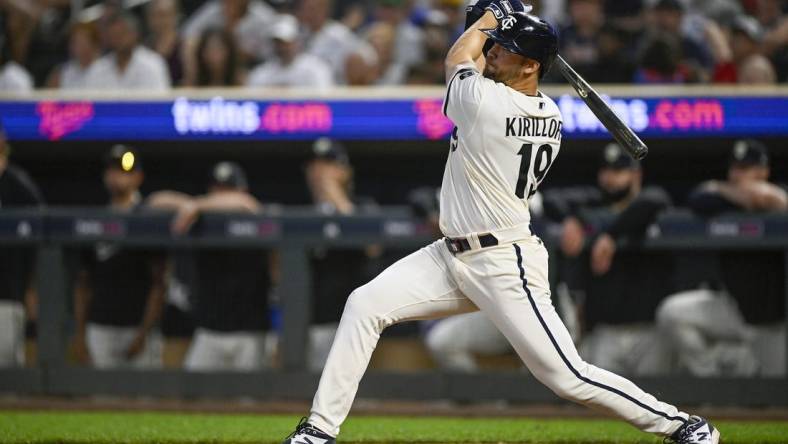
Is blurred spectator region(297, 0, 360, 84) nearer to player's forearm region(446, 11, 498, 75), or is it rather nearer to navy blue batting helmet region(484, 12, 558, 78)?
player's forearm region(446, 11, 498, 75)

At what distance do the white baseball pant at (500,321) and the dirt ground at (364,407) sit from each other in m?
2.39

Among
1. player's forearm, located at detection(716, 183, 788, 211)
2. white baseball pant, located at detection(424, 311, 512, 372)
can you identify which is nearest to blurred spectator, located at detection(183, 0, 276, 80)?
white baseball pant, located at detection(424, 311, 512, 372)

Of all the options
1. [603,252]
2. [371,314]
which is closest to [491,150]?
[371,314]

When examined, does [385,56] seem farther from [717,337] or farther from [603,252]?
[717,337]

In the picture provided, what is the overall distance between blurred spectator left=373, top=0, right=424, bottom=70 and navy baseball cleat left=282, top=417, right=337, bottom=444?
4.83 meters

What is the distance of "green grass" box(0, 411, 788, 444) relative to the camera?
5129mm

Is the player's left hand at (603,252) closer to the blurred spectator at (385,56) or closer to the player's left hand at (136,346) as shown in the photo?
the blurred spectator at (385,56)

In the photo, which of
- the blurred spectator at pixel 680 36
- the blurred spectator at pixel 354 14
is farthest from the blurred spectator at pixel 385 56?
the blurred spectator at pixel 680 36

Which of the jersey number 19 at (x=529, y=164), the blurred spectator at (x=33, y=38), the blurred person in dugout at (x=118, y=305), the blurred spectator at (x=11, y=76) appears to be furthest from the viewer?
the blurred spectator at (x=33, y=38)

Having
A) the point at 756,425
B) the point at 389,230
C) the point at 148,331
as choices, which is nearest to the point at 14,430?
the point at 148,331

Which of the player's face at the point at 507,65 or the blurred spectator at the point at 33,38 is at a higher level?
the blurred spectator at the point at 33,38

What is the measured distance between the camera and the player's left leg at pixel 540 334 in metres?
4.17

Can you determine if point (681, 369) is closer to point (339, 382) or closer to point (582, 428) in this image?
point (582, 428)

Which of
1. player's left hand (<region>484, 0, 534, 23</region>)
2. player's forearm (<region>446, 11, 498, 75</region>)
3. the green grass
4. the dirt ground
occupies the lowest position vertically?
the dirt ground
